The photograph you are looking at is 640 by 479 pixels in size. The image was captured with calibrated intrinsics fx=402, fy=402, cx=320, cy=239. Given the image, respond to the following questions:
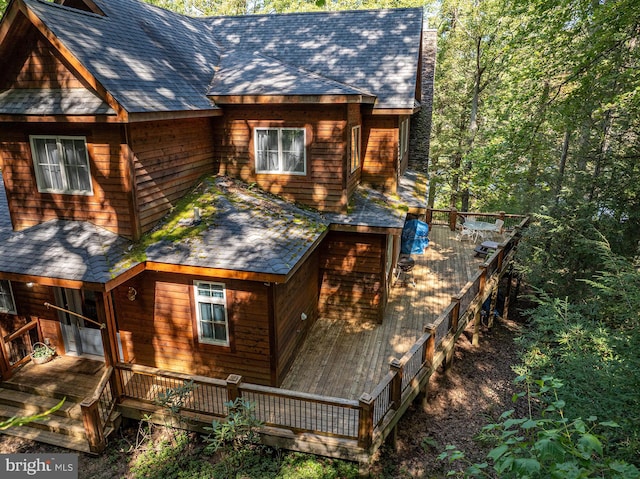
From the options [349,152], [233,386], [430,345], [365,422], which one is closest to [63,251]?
[233,386]

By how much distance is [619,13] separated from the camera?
10.1 metres

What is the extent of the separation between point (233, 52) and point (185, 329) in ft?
30.5

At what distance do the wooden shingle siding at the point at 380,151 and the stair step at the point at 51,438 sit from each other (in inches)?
383

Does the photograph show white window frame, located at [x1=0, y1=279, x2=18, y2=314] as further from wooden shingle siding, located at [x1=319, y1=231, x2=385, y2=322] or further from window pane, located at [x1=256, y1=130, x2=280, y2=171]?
wooden shingle siding, located at [x1=319, y1=231, x2=385, y2=322]

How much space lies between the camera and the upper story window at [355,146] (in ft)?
36.7

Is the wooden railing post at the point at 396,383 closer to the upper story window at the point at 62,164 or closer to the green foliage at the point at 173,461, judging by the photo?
the green foliage at the point at 173,461

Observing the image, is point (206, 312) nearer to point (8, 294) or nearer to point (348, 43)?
point (8, 294)

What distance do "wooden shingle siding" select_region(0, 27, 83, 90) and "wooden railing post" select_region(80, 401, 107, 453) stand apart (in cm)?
621

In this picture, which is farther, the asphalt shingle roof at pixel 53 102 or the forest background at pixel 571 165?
the asphalt shingle roof at pixel 53 102

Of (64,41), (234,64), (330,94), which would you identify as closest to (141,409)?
(64,41)

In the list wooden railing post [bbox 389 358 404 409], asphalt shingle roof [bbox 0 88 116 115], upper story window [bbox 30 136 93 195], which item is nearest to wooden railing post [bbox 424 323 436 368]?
wooden railing post [bbox 389 358 404 409]

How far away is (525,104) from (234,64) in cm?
1081

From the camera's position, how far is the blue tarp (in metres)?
13.5

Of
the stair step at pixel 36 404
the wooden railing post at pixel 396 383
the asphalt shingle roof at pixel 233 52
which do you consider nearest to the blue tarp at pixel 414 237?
the asphalt shingle roof at pixel 233 52
